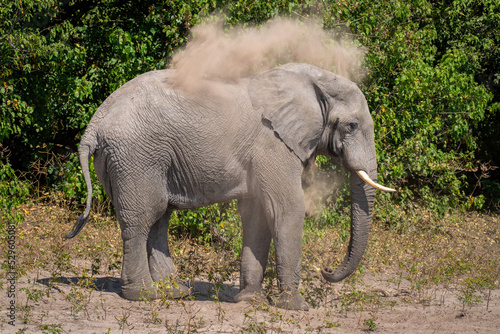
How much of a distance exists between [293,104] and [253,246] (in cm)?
146

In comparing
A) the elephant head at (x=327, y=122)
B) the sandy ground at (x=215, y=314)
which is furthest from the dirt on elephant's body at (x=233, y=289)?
the elephant head at (x=327, y=122)

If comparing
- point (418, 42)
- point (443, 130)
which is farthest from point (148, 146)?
point (443, 130)

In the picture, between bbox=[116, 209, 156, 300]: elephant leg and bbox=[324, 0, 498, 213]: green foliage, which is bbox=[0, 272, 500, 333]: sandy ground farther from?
bbox=[324, 0, 498, 213]: green foliage

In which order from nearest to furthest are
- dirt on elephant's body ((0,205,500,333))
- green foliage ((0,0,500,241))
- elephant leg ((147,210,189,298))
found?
dirt on elephant's body ((0,205,500,333))
elephant leg ((147,210,189,298))
green foliage ((0,0,500,241))

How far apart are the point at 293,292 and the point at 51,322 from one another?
2169 millimetres

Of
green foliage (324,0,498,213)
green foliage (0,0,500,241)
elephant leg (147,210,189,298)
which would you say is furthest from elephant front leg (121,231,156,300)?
green foliage (324,0,498,213)

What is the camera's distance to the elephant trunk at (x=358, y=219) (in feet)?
19.8

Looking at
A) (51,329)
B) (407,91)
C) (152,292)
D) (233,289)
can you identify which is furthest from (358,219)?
(407,91)

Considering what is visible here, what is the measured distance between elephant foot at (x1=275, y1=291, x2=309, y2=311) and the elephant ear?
1263 millimetres

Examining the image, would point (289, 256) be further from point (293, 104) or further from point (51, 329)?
point (51, 329)

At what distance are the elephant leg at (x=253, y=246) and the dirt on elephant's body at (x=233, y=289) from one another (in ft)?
0.72

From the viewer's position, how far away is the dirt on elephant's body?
200 inches

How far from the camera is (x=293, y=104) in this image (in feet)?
18.9

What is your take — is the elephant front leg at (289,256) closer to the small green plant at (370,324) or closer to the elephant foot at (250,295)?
the elephant foot at (250,295)
